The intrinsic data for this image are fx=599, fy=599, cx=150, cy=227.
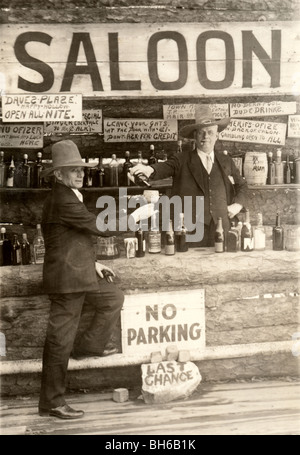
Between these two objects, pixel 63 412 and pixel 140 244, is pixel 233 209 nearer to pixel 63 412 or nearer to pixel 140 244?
pixel 140 244

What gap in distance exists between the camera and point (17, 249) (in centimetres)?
541

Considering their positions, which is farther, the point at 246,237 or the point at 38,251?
the point at 246,237

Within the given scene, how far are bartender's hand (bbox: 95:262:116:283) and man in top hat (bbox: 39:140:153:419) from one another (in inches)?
6.6

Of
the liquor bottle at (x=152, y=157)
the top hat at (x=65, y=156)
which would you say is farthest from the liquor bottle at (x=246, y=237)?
the top hat at (x=65, y=156)

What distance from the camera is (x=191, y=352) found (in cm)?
507

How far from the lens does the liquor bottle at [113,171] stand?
233 inches

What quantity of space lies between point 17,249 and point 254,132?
8.30 ft

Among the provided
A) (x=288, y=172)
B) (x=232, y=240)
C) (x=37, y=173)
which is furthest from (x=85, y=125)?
(x=288, y=172)

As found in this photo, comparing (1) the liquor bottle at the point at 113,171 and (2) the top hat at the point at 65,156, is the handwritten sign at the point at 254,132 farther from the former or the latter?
(2) the top hat at the point at 65,156

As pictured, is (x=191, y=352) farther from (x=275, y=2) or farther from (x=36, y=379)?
(x=275, y=2)

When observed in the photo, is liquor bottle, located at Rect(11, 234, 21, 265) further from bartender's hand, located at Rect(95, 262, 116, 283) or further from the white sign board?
the white sign board

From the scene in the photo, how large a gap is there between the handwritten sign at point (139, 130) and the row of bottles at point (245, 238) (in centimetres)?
103

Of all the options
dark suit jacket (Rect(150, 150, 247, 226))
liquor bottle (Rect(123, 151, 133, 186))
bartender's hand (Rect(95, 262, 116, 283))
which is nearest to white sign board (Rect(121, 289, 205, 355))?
bartender's hand (Rect(95, 262, 116, 283))

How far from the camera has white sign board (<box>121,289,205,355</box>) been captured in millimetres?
5043
